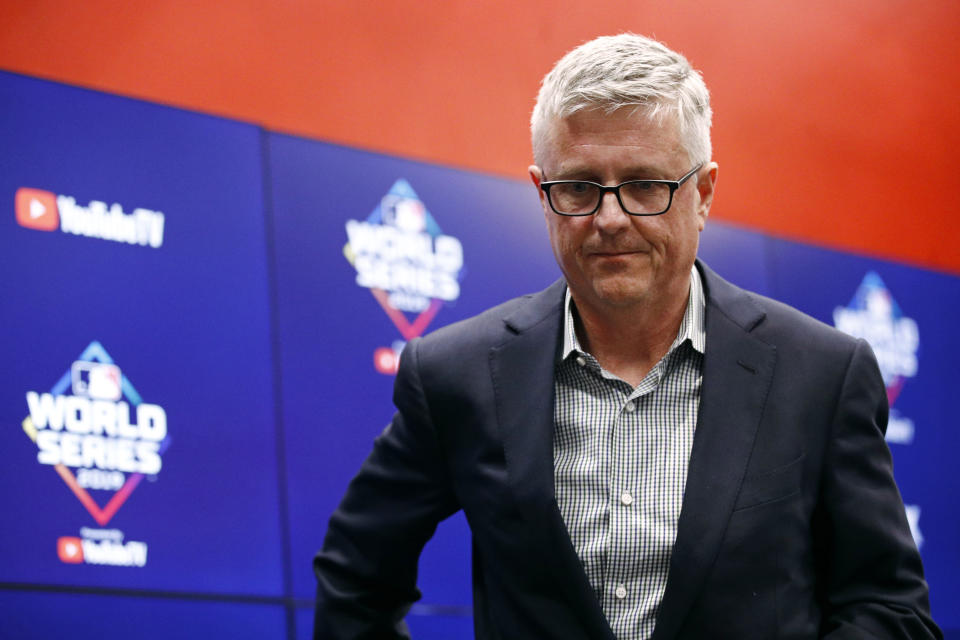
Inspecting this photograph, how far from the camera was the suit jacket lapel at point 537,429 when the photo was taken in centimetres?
144

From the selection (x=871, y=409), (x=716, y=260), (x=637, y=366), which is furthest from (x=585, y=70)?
(x=716, y=260)

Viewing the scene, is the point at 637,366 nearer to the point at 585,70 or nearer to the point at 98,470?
the point at 585,70

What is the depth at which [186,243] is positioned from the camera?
96.6 inches

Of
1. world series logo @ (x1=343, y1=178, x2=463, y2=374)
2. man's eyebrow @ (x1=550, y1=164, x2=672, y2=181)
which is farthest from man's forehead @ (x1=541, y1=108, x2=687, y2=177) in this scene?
world series logo @ (x1=343, y1=178, x2=463, y2=374)

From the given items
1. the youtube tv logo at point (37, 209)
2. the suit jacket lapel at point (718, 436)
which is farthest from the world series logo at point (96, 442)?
the suit jacket lapel at point (718, 436)

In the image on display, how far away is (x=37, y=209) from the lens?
227 centimetres

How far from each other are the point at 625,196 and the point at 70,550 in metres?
1.26

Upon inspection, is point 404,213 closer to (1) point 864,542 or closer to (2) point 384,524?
(2) point 384,524

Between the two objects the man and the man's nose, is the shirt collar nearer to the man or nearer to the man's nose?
the man

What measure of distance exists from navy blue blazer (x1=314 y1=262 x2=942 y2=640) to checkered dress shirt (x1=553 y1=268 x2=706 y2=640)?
0.04 metres

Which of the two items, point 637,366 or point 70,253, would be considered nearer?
point 637,366

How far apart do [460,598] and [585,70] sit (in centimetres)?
155

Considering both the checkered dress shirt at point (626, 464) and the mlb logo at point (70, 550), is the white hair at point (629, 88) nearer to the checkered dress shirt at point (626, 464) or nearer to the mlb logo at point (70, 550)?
the checkered dress shirt at point (626, 464)

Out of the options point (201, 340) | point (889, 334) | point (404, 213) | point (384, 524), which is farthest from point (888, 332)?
point (384, 524)
